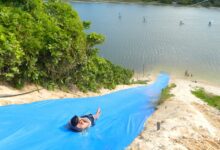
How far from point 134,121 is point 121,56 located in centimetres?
2075

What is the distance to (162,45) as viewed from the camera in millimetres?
36781

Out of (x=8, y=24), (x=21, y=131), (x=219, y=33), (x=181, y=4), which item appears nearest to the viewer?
(x=21, y=131)

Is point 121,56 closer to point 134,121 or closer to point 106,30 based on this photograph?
point 106,30

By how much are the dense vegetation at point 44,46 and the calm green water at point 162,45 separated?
14.3 metres

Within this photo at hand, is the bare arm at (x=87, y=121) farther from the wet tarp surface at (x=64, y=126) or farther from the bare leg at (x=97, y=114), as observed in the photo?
the bare leg at (x=97, y=114)

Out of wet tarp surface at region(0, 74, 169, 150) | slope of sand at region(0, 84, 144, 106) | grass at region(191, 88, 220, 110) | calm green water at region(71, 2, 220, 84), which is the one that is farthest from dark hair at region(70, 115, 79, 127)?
calm green water at region(71, 2, 220, 84)

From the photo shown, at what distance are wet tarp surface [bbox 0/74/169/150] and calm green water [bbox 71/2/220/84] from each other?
16767 millimetres

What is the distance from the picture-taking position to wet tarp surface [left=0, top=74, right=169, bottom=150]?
8055 millimetres

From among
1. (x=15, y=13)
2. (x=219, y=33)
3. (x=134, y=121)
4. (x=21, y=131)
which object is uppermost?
(x=15, y=13)

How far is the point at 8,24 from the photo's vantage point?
35.8 ft

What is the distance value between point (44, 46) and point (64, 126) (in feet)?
12.4

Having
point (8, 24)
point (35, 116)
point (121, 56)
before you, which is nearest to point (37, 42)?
point (8, 24)

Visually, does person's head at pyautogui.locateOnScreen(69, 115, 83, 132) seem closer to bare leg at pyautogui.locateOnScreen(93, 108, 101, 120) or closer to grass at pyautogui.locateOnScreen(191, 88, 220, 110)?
bare leg at pyautogui.locateOnScreen(93, 108, 101, 120)

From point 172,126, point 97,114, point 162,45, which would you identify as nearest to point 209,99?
point 172,126
